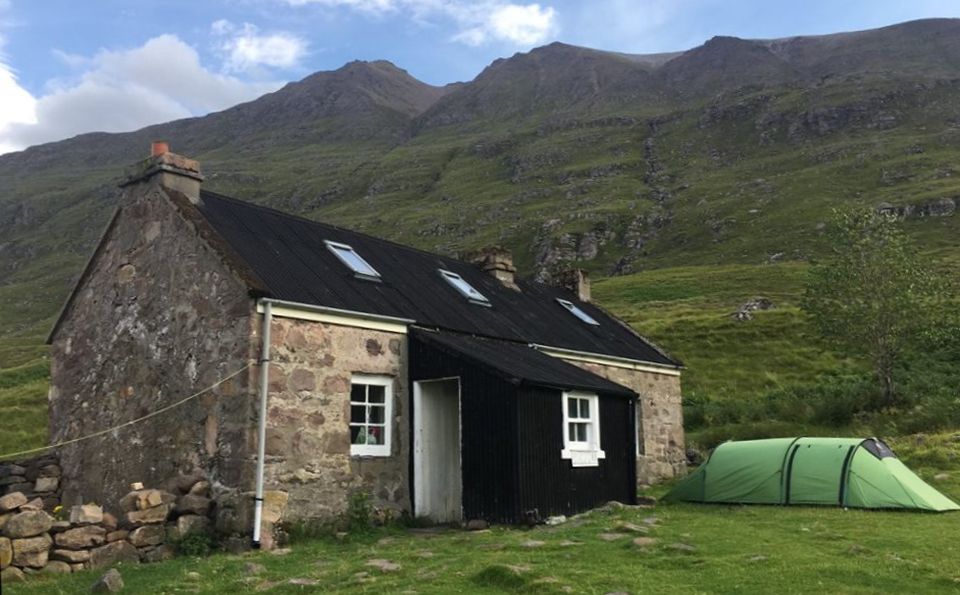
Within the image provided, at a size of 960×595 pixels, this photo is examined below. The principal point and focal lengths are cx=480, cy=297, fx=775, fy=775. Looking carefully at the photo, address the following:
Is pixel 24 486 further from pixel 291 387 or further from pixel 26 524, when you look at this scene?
pixel 291 387

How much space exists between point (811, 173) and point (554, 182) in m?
46.7

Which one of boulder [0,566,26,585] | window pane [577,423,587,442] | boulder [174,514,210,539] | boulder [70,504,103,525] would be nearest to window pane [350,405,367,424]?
boulder [174,514,210,539]

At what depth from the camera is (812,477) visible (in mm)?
16328

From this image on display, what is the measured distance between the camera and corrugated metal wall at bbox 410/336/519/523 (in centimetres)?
1453

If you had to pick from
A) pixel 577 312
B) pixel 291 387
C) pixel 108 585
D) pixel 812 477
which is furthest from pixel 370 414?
pixel 577 312

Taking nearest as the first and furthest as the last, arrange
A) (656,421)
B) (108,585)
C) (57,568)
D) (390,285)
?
1. (108,585)
2. (57,568)
3. (390,285)
4. (656,421)

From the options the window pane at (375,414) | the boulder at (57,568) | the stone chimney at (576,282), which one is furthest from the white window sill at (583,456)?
the stone chimney at (576,282)

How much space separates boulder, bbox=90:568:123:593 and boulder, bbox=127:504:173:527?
2.75 metres

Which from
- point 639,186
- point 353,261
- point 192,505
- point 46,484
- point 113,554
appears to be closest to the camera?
point 113,554

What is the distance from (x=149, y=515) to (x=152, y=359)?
3.71 metres

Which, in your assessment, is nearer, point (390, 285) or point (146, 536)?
point (146, 536)

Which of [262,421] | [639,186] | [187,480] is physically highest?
[639,186]

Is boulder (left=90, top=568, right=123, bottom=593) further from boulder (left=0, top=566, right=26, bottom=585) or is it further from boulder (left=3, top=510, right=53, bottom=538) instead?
boulder (left=3, top=510, right=53, bottom=538)

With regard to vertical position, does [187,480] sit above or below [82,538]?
above
